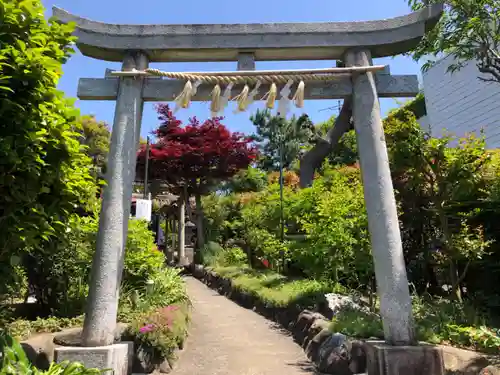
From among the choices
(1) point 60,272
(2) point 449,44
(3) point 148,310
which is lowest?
(3) point 148,310

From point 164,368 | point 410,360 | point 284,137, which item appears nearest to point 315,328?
point 410,360

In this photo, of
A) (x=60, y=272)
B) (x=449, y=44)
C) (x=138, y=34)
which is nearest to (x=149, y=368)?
(x=60, y=272)

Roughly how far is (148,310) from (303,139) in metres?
22.6

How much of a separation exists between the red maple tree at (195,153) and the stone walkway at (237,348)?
7.61 metres

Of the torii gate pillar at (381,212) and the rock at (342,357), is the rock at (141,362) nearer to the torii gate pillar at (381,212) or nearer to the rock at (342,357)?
the rock at (342,357)

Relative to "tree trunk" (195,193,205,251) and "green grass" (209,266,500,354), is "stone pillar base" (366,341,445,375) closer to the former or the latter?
"green grass" (209,266,500,354)

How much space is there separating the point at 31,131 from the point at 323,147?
9954mm

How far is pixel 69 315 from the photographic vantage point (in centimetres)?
597

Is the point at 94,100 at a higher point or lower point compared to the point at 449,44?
lower

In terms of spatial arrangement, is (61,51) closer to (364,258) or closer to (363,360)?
(363,360)

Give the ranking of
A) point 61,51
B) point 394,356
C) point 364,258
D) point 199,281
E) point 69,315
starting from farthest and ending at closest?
point 199,281 < point 364,258 < point 69,315 < point 394,356 < point 61,51

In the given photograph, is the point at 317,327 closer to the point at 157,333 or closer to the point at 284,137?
the point at 157,333

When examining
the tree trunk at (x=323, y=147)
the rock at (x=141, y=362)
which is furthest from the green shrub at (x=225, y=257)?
the rock at (x=141, y=362)

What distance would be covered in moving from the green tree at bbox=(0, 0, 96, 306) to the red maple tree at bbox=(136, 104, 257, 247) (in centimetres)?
1223
